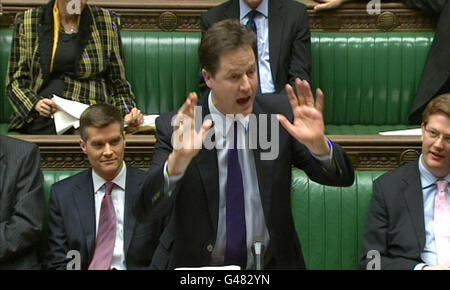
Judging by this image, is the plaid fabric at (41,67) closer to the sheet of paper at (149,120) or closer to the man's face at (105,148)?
the sheet of paper at (149,120)

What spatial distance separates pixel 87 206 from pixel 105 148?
0.11m

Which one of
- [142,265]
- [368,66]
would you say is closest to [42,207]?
[142,265]

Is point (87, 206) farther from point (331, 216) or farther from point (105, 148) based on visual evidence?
point (331, 216)

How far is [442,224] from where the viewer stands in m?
1.42

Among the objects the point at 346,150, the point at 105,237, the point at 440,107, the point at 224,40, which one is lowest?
the point at 105,237

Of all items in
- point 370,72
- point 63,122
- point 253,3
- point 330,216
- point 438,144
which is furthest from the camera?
point 370,72

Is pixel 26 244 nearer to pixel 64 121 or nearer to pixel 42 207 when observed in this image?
pixel 42 207

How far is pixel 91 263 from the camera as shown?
56.4 inches

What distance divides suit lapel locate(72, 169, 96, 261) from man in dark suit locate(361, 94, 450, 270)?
0.48 m

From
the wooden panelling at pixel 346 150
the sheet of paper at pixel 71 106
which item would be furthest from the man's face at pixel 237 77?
the sheet of paper at pixel 71 106

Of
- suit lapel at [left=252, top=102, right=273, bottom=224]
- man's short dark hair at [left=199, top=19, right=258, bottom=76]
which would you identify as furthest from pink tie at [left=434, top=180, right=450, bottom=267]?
man's short dark hair at [left=199, top=19, right=258, bottom=76]

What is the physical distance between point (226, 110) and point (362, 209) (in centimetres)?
51

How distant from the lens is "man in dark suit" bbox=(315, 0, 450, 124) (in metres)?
2.03

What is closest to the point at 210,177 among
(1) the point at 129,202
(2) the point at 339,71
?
(1) the point at 129,202
